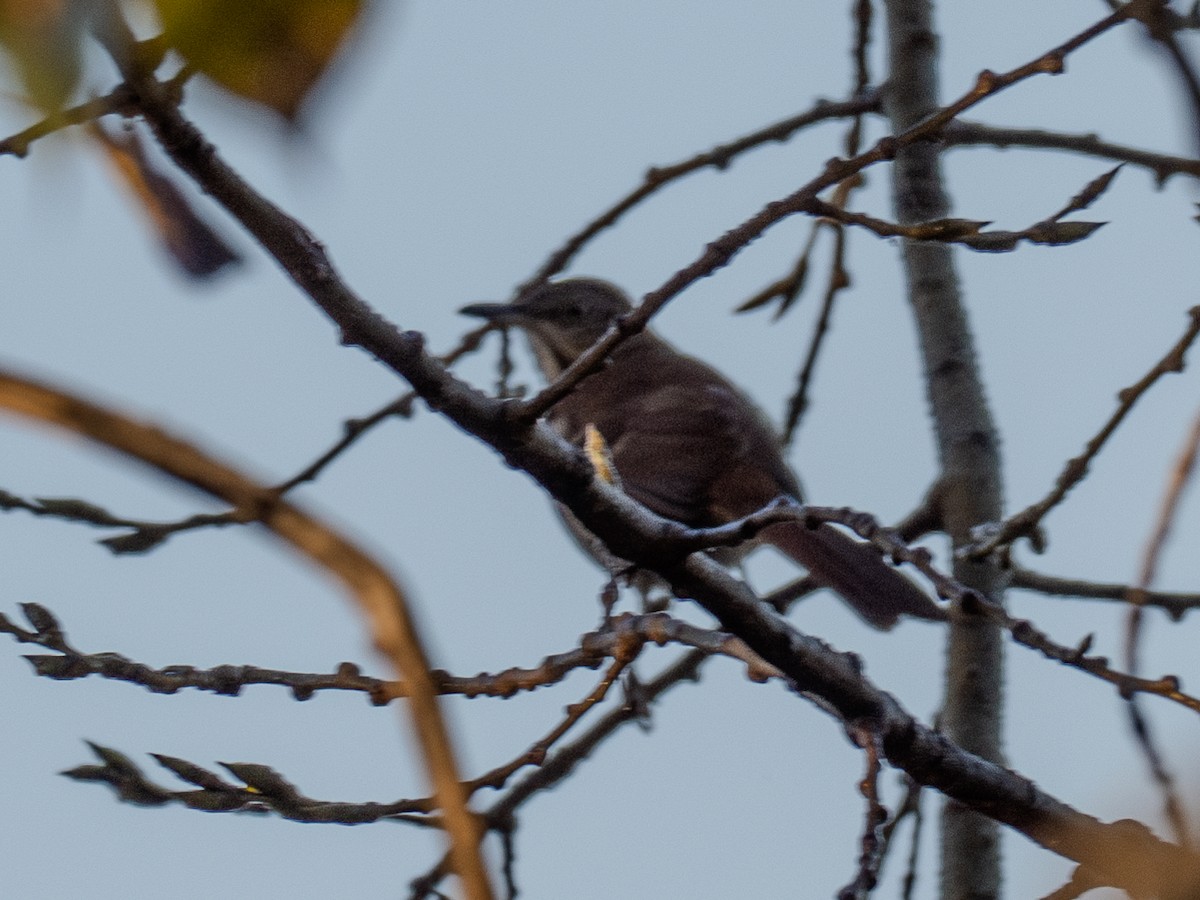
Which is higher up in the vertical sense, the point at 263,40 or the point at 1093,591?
the point at 1093,591

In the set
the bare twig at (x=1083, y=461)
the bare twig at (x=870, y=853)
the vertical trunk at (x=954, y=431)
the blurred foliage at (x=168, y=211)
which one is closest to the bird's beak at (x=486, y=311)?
the vertical trunk at (x=954, y=431)

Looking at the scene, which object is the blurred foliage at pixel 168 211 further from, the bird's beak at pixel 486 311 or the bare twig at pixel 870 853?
the bird's beak at pixel 486 311

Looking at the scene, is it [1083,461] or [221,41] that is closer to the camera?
[221,41]

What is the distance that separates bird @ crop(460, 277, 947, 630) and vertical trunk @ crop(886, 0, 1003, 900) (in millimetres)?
435

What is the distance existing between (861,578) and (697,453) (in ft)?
2.60

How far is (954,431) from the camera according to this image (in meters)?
4.21

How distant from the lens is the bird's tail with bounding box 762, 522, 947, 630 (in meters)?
4.46

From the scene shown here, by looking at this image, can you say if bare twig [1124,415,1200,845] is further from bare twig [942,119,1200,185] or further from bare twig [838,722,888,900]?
bare twig [942,119,1200,185]

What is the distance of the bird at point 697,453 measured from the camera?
178 inches

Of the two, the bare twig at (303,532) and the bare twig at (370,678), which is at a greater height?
the bare twig at (370,678)

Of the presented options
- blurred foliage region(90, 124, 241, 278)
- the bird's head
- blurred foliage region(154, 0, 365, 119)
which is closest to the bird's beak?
the bird's head

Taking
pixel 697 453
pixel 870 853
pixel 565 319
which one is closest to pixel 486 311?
pixel 565 319

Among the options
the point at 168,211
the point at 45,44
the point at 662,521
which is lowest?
the point at 45,44

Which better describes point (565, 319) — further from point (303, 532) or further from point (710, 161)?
point (303, 532)
